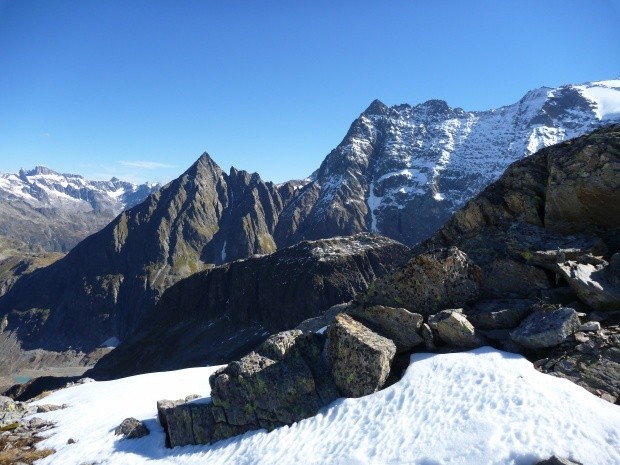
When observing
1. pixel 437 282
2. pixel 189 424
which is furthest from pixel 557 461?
pixel 189 424

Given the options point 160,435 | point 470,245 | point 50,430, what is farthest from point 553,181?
point 50,430

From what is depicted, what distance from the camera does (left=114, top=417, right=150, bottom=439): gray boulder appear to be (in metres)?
23.0

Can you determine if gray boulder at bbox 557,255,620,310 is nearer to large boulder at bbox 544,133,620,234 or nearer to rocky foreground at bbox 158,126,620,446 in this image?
rocky foreground at bbox 158,126,620,446

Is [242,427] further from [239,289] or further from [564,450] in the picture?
[239,289]

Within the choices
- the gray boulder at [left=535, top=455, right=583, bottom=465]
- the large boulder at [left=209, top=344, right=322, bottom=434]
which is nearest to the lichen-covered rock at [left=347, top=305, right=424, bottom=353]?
the large boulder at [left=209, top=344, right=322, bottom=434]

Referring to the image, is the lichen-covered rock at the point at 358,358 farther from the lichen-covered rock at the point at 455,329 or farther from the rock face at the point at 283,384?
the lichen-covered rock at the point at 455,329

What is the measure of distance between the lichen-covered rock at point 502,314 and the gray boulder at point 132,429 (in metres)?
19.0

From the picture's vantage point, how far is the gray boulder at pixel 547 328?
16812 mm

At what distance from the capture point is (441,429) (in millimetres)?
14680

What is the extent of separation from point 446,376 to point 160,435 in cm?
1572

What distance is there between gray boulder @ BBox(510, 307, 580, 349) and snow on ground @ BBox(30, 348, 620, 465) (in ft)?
3.34

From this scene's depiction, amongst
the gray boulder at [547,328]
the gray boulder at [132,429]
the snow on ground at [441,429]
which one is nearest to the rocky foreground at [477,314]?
the gray boulder at [547,328]

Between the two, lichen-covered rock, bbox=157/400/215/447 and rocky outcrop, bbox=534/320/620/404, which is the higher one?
rocky outcrop, bbox=534/320/620/404

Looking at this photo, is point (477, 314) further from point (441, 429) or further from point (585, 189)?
point (585, 189)
